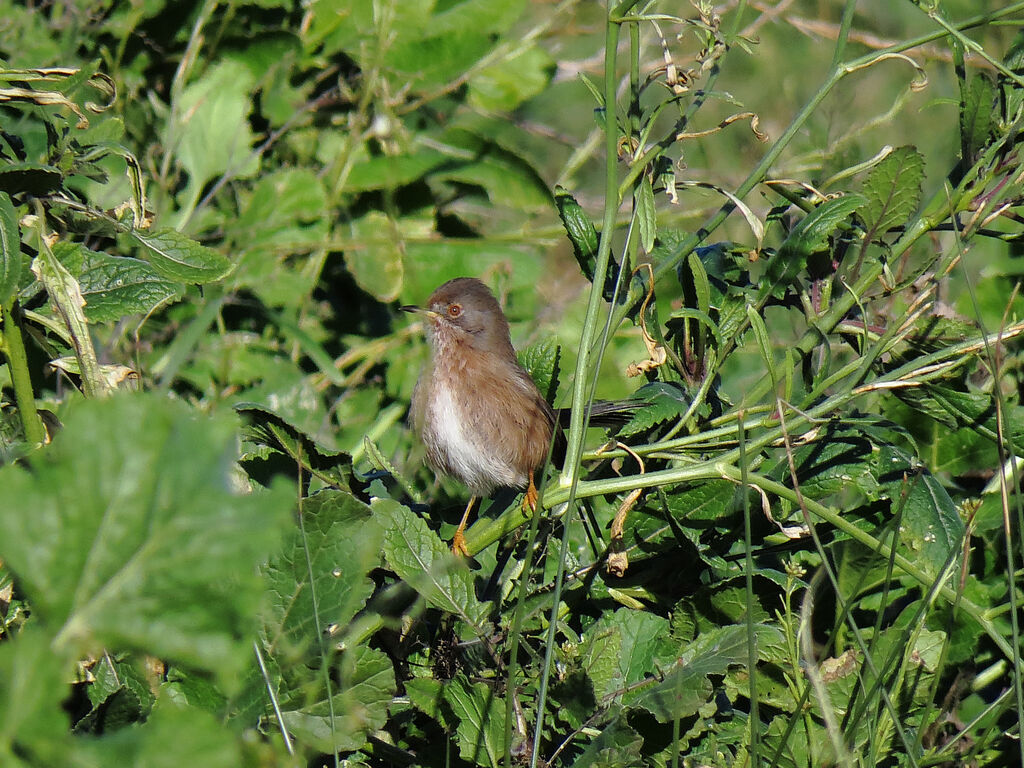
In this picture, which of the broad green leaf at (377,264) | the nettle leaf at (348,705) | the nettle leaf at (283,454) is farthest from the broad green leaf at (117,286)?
the broad green leaf at (377,264)

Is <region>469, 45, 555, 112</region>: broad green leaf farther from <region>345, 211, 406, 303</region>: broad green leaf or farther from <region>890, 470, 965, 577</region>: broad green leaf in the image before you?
<region>890, 470, 965, 577</region>: broad green leaf

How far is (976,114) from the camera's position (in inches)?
99.2

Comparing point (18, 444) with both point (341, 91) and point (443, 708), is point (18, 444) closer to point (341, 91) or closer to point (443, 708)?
point (443, 708)

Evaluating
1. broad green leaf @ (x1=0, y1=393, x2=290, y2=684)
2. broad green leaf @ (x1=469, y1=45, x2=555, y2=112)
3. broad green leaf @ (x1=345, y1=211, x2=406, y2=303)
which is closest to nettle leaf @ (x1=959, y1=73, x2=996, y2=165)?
broad green leaf @ (x1=0, y1=393, x2=290, y2=684)

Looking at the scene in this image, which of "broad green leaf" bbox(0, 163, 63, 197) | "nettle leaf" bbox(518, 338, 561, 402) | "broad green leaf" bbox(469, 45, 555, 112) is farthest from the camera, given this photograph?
"broad green leaf" bbox(469, 45, 555, 112)

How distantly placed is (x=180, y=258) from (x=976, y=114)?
1.92m

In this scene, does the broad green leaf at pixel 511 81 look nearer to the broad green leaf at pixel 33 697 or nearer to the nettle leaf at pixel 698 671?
the nettle leaf at pixel 698 671

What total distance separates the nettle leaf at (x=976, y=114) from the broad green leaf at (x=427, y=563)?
1586 millimetres

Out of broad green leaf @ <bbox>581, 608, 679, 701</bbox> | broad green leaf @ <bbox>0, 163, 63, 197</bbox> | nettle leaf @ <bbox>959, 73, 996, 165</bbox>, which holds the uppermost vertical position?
nettle leaf @ <bbox>959, 73, 996, 165</bbox>

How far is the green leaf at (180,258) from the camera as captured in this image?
2477mm

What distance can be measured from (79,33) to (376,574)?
2.79m

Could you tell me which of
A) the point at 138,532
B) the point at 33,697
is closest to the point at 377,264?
the point at 138,532

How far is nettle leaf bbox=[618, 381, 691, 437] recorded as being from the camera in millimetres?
2346

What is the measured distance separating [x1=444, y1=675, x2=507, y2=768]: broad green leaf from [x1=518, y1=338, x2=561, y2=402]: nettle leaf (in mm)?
1034
